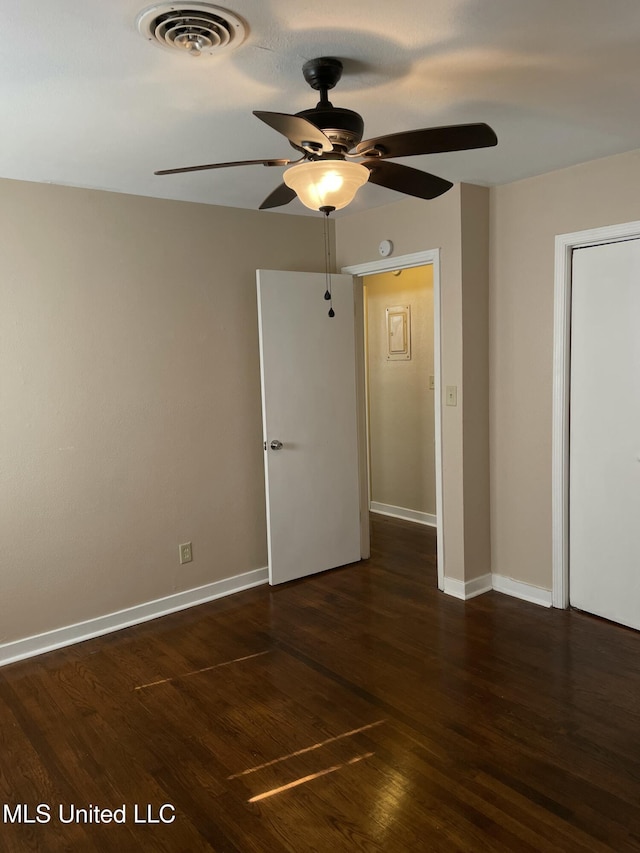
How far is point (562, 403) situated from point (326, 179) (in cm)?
209

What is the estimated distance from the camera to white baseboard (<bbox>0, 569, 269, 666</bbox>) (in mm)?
3289

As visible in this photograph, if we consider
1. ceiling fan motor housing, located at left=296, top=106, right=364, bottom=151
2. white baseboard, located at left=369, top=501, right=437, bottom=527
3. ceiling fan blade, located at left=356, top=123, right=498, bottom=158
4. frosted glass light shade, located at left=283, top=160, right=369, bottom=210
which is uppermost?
ceiling fan motor housing, located at left=296, top=106, right=364, bottom=151

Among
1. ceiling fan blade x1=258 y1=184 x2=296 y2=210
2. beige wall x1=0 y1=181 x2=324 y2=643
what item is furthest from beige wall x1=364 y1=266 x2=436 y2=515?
ceiling fan blade x1=258 y1=184 x2=296 y2=210

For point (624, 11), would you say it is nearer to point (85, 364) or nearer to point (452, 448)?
point (452, 448)

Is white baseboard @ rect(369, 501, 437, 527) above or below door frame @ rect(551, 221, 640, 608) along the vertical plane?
below

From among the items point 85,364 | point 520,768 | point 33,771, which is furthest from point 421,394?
point 33,771

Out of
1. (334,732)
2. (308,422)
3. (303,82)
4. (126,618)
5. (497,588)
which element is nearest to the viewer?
(303,82)

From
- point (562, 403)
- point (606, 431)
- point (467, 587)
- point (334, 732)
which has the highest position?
point (562, 403)

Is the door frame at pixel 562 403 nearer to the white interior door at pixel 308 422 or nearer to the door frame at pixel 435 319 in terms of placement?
the door frame at pixel 435 319

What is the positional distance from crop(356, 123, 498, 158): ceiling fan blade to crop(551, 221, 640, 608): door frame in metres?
1.62

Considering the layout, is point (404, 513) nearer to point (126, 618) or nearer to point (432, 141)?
point (126, 618)

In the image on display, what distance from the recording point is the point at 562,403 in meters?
3.47

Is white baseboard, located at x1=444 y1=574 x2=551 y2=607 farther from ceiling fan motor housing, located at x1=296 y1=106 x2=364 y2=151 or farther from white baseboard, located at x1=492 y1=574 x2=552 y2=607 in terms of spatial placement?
ceiling fan motor housing, located at x1=296 y1=106 x2=364 y2=151

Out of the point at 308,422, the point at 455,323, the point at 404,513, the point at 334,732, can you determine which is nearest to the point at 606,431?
the point at 455,323
